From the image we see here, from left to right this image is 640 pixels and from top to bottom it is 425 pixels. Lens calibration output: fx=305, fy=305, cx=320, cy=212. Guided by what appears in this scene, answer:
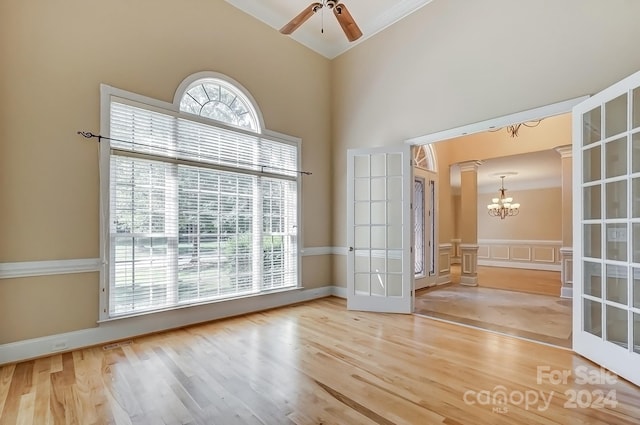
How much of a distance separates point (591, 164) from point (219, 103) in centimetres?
420

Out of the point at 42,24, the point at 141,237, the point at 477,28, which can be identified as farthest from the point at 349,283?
the point at 42,24

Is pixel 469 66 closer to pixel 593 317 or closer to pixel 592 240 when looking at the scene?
pixel 592 240

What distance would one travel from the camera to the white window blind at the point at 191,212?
3260mm

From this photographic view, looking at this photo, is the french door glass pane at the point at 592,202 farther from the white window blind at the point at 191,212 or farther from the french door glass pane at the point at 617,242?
the white window blind at the point at 191,212

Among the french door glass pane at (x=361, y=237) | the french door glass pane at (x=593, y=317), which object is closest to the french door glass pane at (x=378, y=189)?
the french door glass pane at (x=361, y=237)

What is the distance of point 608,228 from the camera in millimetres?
2615

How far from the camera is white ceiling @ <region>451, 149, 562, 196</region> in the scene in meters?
6.89

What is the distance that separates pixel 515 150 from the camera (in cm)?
632

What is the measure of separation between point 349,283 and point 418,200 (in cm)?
264

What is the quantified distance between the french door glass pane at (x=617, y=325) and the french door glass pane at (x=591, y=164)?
3.74 ft

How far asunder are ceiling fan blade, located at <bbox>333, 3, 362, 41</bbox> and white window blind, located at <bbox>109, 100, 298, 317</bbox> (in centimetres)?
188

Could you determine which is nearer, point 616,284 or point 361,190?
point 616,284

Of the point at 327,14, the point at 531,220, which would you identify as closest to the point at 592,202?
the point at 327,14

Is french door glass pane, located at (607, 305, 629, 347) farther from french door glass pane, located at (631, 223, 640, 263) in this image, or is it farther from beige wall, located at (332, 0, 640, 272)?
beige wall, located at (332, 0, 640, 272)
